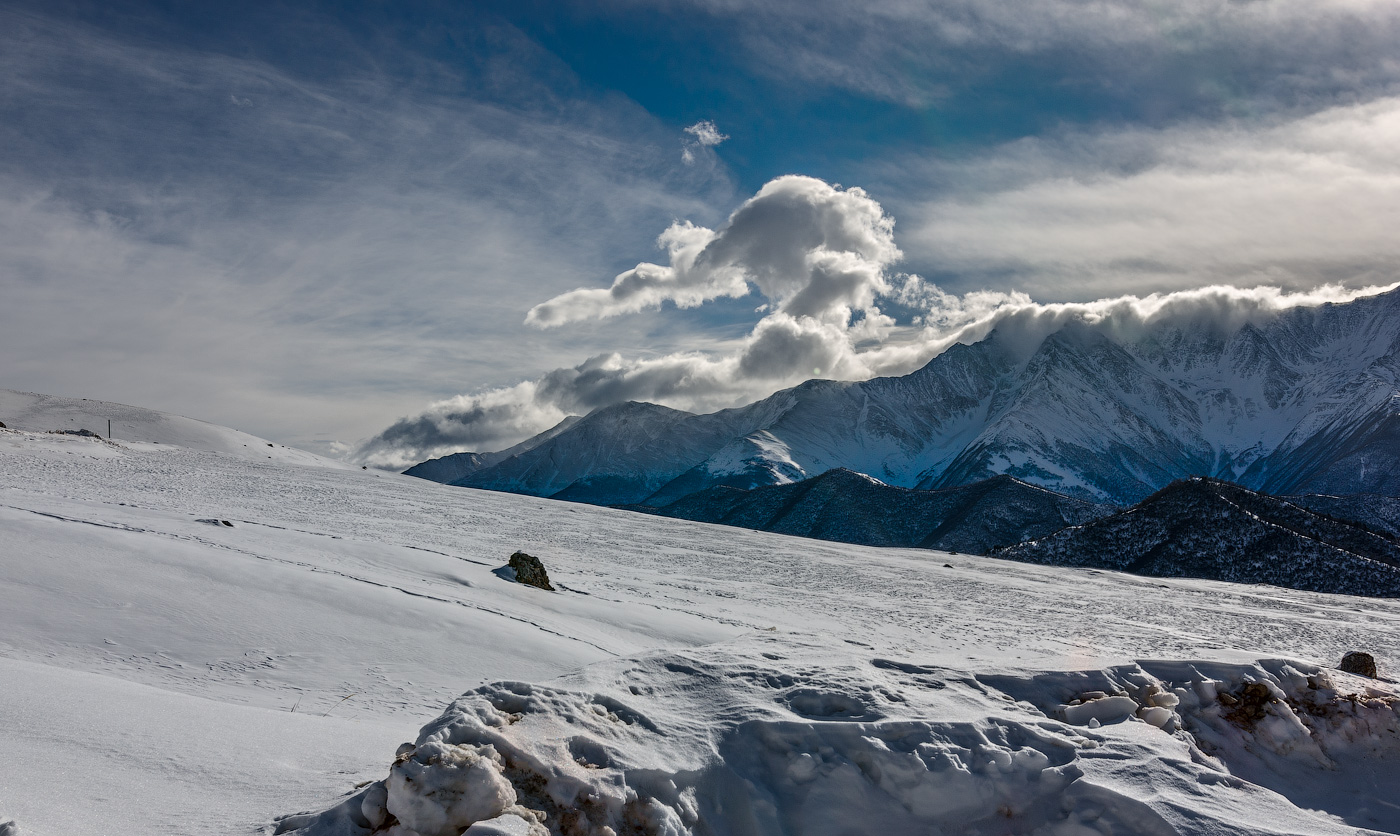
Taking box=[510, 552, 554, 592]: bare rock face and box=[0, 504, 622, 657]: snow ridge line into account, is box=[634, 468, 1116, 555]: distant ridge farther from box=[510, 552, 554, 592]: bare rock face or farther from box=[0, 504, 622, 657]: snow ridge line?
box=[0, 504, 622, 657]: snow ridge line

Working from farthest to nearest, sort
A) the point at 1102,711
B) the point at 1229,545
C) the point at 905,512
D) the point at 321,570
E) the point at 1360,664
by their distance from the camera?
the point at 905,512 < the point at 1229,545 < the point at 1360,664 < the point at 321,570 < the point at 1102,711

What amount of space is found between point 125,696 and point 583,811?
3900mm

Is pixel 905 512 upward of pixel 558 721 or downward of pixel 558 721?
downward

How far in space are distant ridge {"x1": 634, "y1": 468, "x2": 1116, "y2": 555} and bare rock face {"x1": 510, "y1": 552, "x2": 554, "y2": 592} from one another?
65038mm

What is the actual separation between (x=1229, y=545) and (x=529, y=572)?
44778 millimetres

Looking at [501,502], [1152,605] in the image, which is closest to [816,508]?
[501,502]

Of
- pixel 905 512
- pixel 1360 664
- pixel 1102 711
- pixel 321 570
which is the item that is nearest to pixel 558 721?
pixel 1102 711

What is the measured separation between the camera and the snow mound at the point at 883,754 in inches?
159

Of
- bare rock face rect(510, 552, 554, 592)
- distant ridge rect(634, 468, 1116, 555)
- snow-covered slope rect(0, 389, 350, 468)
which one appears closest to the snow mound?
bare rock face rect(510, 552, 554, 592)

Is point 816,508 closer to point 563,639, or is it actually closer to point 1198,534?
point 1198,534

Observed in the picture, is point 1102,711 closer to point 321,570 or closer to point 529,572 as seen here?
point 321,570

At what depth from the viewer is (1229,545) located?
4319 cm

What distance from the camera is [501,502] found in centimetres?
3741

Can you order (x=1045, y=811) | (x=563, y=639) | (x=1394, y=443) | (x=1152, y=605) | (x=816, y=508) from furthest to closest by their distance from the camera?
(x=1394, y=443)
(x=816, y=508)
(x=1152, y=605)
(x=563, y=639)
(x=1045, y=811)
